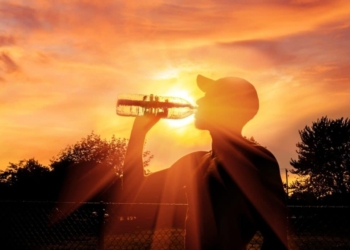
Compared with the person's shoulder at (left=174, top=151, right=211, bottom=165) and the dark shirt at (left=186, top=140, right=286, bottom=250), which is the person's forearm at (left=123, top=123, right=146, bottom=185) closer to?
the person's shoulder at (left=174, top=151, right=211, bottom=165)

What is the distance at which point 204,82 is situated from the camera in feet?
9.24

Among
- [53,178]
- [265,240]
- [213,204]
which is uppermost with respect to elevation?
[53,178]

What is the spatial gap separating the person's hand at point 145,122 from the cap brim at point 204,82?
1.31ft

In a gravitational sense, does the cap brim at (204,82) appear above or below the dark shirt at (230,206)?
above

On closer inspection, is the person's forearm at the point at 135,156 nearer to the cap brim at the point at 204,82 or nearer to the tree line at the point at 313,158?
the cap brim at the point at 204,82

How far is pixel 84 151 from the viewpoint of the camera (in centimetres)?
6631

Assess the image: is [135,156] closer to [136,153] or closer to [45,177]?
[136,153]

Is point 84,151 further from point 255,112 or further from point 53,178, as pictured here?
point 255,112

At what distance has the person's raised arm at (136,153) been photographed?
2.91 meters

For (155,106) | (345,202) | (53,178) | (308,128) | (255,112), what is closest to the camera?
(255,112)

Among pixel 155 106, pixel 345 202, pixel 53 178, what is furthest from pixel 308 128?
pixel 155 106

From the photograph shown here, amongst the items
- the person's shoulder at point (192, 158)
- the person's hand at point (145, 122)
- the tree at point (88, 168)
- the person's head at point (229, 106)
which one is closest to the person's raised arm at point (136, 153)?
the person's hand at point (145, 122)

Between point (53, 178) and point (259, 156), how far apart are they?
40219mm

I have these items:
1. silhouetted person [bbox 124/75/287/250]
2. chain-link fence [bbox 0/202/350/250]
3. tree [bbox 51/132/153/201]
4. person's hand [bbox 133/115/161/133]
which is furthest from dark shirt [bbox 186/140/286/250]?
tree [bbox 51/132/153/201]
